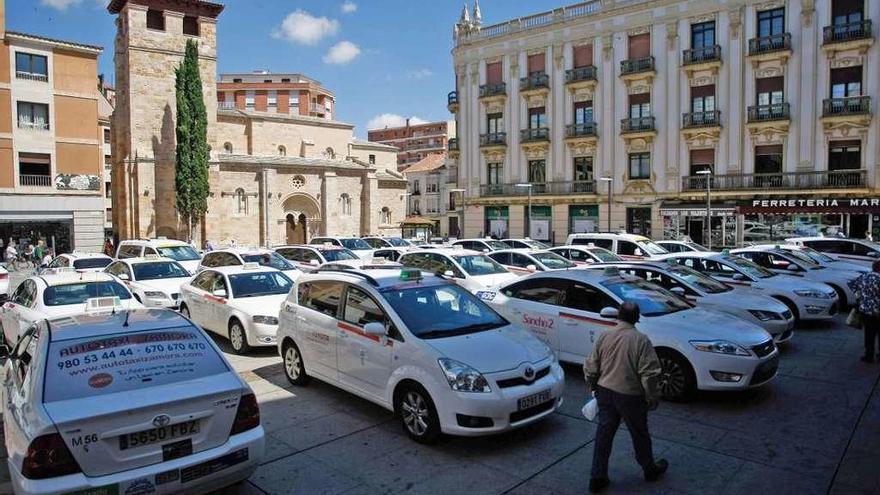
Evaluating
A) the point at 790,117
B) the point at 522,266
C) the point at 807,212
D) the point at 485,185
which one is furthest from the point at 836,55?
the point at 522,266

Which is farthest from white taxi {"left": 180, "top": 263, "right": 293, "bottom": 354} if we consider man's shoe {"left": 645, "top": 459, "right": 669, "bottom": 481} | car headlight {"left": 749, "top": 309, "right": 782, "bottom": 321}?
car headlight {"left": 749, "top": 309, "right": 782, "bottom": 321}

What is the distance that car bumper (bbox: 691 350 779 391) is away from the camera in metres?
6.86

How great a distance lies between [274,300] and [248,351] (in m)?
0.99

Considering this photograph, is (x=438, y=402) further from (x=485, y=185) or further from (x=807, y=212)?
(x=485, y=185)

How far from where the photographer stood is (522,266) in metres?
16.5

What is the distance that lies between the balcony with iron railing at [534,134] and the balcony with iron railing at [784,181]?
9563 millimetres

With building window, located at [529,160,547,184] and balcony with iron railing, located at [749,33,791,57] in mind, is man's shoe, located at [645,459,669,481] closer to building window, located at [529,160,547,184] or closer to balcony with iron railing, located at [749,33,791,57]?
balcony with iron railing, located at [749,33,791,57]

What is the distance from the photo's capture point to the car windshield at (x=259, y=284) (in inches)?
430

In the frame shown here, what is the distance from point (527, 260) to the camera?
54.0 feet

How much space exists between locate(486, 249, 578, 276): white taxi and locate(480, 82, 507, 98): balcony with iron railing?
27164mm

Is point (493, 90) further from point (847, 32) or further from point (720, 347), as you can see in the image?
point (720, 347)

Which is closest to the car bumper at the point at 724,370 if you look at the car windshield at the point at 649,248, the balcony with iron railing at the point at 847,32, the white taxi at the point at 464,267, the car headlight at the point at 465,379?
the car headlight at the point at 465,379

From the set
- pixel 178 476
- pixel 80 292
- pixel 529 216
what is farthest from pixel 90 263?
pixel 529 216

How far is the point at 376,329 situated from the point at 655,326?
11.7 feet
